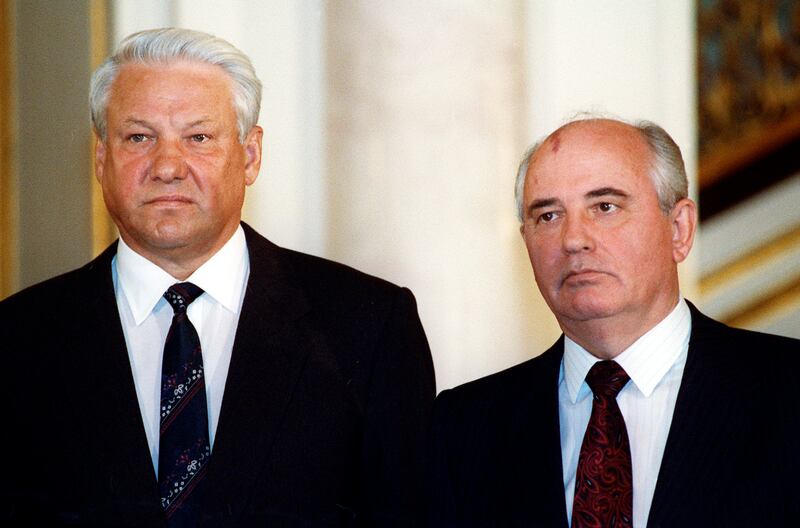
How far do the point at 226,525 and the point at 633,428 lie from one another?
78cm

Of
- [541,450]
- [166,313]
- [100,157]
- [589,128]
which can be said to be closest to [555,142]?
[589,128]

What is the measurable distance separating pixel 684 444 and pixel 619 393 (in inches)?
6.6

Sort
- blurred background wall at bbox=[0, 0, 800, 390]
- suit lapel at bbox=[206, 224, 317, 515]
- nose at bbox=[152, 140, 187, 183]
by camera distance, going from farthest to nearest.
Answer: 1. blurred background wall at bbox=[0, 0, 800, 390]
2. nose at bbox=[152, 140, 187, 183]
3. suit lapel at bbox=[206, 224, 317, 515]

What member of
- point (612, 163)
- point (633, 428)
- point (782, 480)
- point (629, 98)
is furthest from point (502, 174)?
point (782, 480)

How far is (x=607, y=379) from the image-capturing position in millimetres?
2453

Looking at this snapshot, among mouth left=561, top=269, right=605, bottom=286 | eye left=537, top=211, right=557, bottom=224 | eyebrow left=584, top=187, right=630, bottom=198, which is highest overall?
eyebrow left=584, top=187, right=630, bottom=198

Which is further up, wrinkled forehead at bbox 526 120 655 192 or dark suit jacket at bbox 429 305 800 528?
wrinkled forehead at bbox 526 120 655 192

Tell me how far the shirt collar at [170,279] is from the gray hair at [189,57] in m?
0.25

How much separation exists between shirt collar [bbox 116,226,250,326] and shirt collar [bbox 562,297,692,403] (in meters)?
0.71

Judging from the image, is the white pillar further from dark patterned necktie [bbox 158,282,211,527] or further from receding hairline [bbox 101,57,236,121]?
dark patterned necktie [bbox 158,282,211,527]

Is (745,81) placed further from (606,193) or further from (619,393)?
(619,393)

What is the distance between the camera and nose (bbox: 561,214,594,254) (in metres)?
2.47

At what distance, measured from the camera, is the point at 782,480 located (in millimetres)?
2244

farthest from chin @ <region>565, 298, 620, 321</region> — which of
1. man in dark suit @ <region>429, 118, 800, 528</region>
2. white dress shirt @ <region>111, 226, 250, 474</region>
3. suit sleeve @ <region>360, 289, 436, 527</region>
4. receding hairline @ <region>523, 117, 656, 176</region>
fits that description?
white dress shirt @ <region>111, 226, 250, 474</region>
